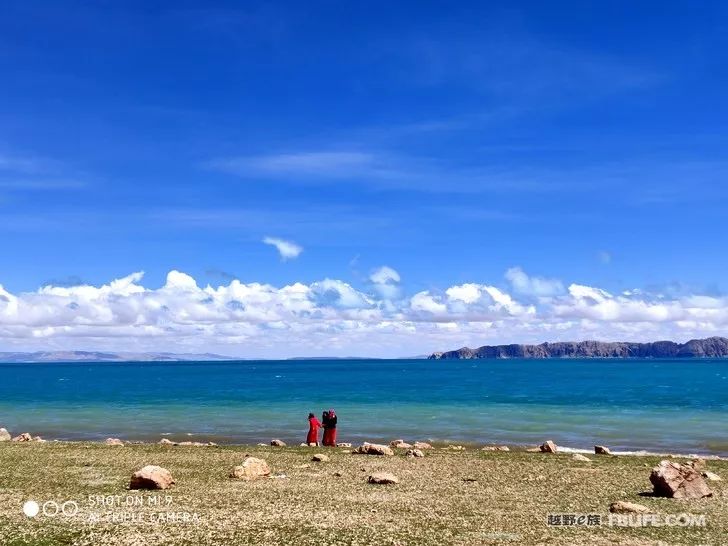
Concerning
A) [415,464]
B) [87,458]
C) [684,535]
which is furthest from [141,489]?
[684,535]

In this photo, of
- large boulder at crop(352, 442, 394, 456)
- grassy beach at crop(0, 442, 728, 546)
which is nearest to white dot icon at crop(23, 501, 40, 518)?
grassy beach at crop(0, 442, 728, 546)

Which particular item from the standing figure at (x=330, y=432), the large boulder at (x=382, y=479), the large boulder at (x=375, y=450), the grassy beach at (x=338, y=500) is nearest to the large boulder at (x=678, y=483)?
the grassy beach at (x=338, y=500)

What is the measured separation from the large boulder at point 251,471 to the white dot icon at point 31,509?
754 centimetres

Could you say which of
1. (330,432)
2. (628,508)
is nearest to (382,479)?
(628,508)

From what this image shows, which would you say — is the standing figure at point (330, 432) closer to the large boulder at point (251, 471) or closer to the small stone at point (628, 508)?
the large boulder at point (251, 471)

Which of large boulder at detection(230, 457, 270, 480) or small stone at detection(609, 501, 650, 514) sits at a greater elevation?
small stone at detection(609, 501, 650, 514)

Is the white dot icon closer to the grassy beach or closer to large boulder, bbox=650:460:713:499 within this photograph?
the grassy beach

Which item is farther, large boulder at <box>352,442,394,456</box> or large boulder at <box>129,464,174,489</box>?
large boulder at <box>352,442,394,456</box>

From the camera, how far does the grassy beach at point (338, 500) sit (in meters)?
17.8

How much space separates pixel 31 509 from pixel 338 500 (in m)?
9.97

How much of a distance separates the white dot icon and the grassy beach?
11.0 inches

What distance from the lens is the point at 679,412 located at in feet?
251

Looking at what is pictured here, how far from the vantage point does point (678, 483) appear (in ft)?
75.7

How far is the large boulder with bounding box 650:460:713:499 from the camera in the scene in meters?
22.8
